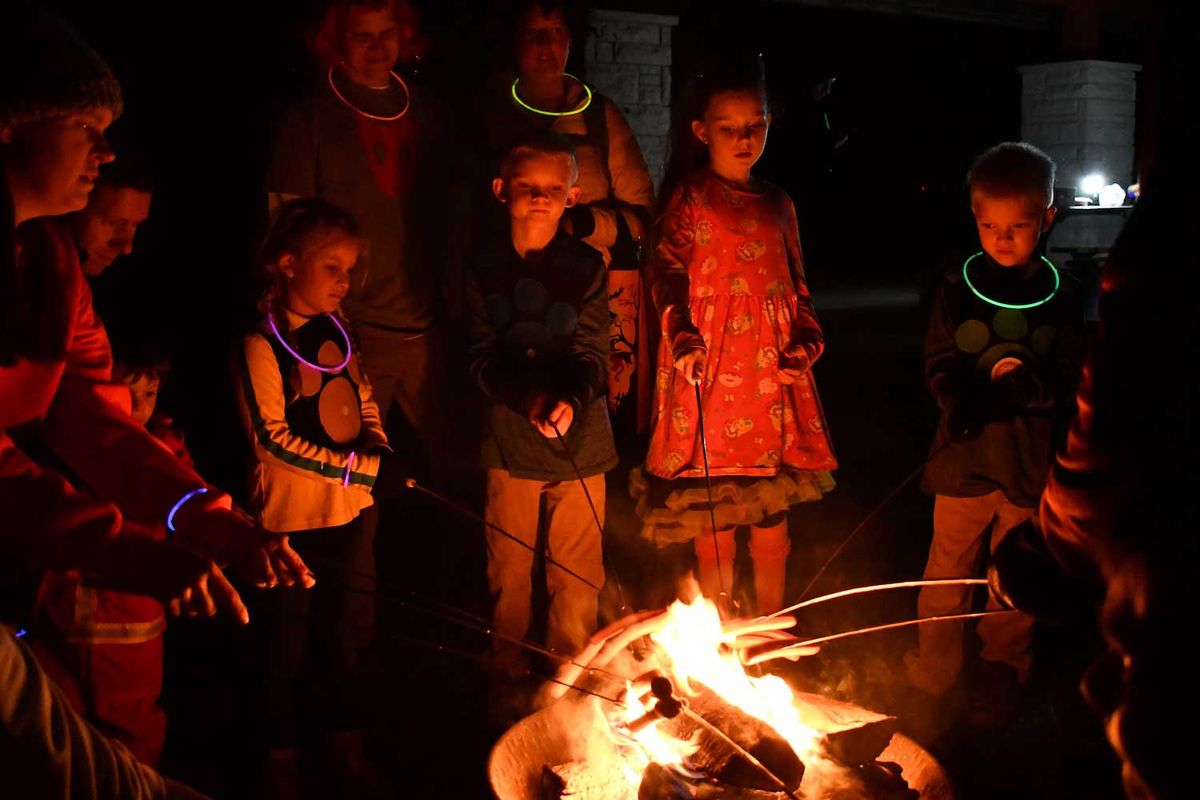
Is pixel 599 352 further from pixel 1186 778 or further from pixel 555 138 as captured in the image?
pixel 1186 778

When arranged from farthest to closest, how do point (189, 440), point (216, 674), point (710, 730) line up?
point (189, 440) < point (216, 674) < point (710, 730)

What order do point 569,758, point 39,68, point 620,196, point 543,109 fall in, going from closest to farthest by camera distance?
point 39,68 → point 569,758 → point 543,109 → point 620,196

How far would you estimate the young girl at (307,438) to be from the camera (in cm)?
380

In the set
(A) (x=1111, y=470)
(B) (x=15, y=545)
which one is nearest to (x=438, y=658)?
(B) (x=15, y=545)

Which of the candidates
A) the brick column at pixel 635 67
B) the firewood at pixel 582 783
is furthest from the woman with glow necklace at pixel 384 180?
the brick column at pixel 635 67

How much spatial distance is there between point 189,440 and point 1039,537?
569cm

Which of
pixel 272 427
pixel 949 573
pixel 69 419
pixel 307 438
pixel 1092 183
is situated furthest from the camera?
pixel 1092 183

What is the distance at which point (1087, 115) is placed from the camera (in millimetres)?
13898

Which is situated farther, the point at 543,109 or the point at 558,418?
the point at 543,109

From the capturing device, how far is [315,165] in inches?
178

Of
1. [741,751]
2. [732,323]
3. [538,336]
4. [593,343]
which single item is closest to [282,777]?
[741,751]

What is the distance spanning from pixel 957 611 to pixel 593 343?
1877 millimetres

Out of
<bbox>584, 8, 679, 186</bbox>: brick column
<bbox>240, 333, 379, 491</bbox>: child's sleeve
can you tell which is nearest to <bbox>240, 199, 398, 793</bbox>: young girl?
<bbox>240, 333, 379, 491</bbox>: child's sleeve

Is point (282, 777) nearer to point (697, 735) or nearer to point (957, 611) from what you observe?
point (697, 735)
